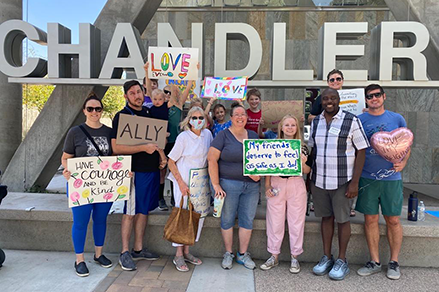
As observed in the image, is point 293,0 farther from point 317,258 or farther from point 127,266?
point 127,266

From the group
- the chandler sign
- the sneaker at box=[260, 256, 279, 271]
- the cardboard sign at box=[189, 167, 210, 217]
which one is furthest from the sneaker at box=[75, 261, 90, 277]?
the chandler sign

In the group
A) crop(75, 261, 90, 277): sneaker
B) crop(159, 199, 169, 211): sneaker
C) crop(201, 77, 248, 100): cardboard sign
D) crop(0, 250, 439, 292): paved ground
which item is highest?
crop(201, 77, 248, 100): cardboard sign

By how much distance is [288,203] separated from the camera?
143 inches

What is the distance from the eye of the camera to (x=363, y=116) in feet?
Answer: 11.9

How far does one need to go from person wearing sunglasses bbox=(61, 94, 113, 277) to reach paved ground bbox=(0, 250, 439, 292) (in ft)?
0.86

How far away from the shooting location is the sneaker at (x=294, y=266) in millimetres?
3704

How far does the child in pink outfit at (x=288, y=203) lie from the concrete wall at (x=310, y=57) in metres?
6.72

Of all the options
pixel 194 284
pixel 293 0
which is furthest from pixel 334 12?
pixel 194 284

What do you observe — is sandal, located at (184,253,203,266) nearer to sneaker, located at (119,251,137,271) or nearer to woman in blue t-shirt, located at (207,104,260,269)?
woman in blue t-shirt, located at (207,104,260,269)

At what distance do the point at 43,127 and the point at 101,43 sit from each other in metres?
2.08

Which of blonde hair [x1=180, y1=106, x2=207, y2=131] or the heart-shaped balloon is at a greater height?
blonde hair [x1=180, y1=106, x2=207, y2=131]

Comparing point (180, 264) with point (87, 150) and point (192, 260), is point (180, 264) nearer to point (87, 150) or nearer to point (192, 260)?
point (192, 260)

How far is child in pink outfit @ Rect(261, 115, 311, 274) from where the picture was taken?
3586 mm

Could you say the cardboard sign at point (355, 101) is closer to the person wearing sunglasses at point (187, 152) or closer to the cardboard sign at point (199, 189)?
the person wearing sunglasses at point (187, 152)
